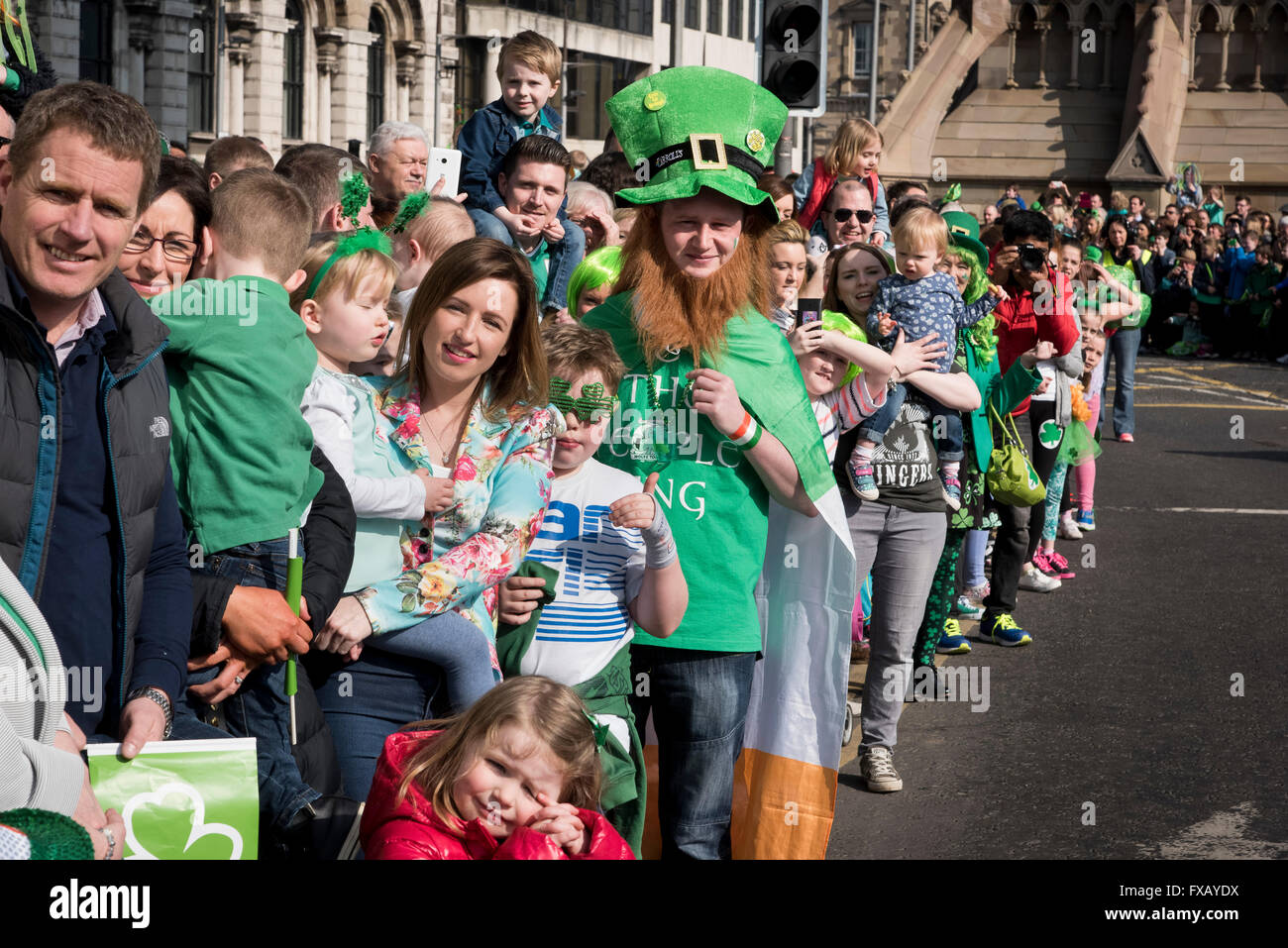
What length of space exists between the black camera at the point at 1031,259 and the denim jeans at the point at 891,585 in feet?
10.6

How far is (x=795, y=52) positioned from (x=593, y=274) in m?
4.63

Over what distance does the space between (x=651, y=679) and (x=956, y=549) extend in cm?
350

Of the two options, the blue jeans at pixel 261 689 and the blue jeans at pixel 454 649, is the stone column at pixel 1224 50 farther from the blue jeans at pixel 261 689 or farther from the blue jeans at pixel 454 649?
the blue jeans at pixel 261 689

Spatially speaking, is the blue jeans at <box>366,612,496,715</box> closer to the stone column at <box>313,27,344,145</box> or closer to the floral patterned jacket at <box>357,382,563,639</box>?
the floral patterned jacket at <box>357,382,563,639</box>

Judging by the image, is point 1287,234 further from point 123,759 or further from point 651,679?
point 123,759

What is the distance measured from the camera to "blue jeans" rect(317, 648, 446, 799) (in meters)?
3.59

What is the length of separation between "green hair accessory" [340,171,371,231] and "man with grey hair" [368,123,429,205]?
1.60m

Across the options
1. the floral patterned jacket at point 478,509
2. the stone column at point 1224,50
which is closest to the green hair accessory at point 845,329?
the floral patterned jacket at point 478,509

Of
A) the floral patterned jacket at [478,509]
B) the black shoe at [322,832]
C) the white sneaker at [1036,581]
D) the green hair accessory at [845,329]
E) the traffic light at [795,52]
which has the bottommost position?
the white sneaker at [1036,581]

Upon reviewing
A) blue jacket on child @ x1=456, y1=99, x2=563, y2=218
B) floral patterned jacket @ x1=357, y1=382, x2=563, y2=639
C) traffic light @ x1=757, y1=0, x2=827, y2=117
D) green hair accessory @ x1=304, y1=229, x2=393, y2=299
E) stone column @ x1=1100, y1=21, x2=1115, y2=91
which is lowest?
floral patterned jacket @ x1=357, y1=382, x2=563, y2=639

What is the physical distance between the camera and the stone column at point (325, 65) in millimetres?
43125

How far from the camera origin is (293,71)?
4281 centimetres

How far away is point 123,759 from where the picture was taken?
2.72 meters

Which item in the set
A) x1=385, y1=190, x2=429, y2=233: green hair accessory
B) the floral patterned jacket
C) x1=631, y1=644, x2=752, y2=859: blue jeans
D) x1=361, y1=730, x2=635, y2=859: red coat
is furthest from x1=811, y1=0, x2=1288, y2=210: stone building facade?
x1=361, y1=730, x2=635, y2=859: red coat
